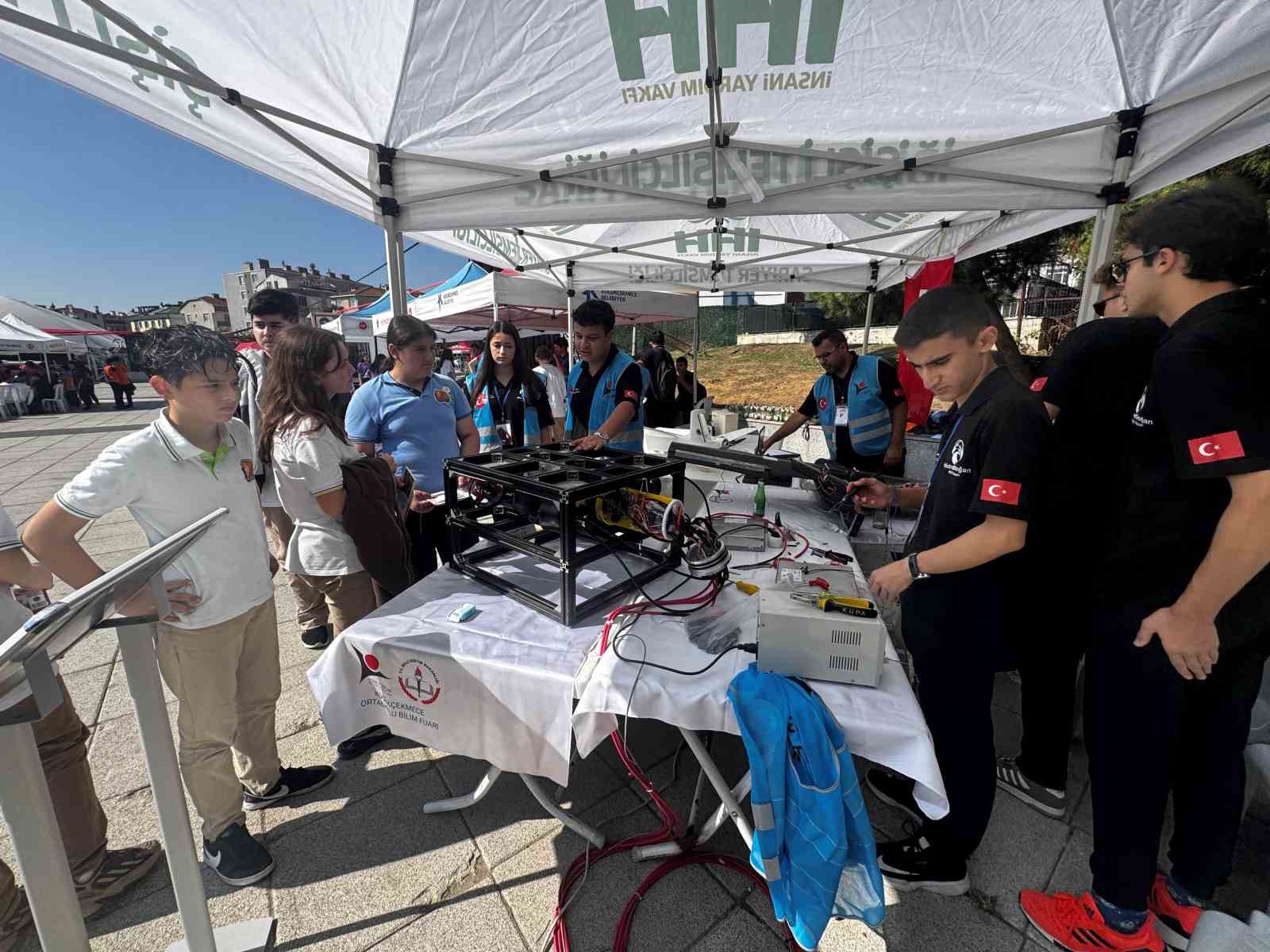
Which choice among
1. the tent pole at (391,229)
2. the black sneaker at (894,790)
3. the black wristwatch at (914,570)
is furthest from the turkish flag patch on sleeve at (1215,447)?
the tent pole at (391,229)

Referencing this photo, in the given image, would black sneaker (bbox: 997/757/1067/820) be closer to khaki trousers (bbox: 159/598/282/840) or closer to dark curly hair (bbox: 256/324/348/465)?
khaki trousers (bbox: 159/598/282/840)

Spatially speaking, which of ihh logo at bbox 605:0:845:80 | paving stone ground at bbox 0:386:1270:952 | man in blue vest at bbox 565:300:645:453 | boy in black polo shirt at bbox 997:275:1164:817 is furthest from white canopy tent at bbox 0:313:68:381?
boy in black polo shirt at bbox 997:275:1164:817

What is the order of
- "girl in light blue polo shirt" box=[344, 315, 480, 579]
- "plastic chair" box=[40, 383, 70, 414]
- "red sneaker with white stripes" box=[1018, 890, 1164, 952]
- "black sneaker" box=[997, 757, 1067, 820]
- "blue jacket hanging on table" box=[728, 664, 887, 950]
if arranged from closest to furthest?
"blue jacket hanging on table" box=[728, 664, 887, 950], "red sneaker with white stripes" box=[1018, 890, 1164, 952], "black sneaker" box=[997, 757, 1067, 820], "girl in light blue polo shirt" box=[344, 315, 480, 579], "plastic chair" box=[40, 383, 70, 414]

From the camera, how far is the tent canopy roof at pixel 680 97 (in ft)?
6.54

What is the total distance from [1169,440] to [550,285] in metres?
6.62

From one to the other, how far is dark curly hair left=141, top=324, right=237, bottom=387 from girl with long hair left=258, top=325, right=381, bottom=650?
374mm

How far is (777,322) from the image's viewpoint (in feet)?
85.9

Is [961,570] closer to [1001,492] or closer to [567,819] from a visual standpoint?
[1001,492]

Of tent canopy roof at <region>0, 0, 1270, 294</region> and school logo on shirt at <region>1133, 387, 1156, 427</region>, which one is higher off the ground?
tent canopy roof at <region>0, 0, 1270, 294</region>

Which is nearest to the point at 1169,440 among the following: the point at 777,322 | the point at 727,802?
the point at 727,802

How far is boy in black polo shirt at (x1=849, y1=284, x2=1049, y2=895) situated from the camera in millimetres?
1325

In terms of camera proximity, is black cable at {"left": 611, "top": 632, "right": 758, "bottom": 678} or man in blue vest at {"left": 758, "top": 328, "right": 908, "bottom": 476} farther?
man in blue vest at {"left": 758, "top": 328, "right": 908, "bottom": 476}

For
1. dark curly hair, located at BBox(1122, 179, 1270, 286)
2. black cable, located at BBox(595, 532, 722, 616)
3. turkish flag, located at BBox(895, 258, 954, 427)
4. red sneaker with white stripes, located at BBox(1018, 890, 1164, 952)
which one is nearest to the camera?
dark curly hair, located at BBox(1122, 179, 1270, 286)

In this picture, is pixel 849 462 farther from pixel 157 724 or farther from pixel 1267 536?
pixel 157 724
